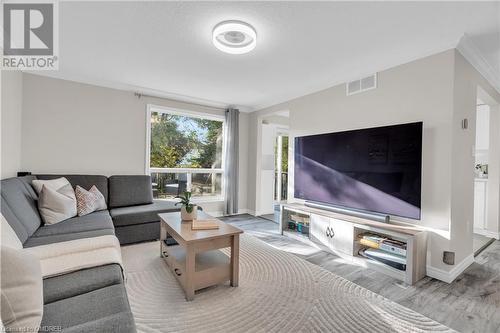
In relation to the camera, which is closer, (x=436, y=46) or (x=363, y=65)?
(x=436, y=46)

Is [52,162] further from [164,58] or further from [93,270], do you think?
[93,270]

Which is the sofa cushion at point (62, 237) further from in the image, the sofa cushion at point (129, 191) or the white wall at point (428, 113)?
the white wall at point (428, 113)

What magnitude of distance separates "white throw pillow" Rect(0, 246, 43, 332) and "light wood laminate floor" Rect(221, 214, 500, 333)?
234 cm

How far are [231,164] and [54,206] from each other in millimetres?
2923

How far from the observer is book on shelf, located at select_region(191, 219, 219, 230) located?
212cm

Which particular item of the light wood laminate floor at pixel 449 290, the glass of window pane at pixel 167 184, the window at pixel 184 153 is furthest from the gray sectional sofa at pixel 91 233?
the light wood laminate floor at pixel 449 290

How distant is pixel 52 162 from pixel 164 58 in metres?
2.26

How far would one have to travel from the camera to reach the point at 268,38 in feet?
7.32

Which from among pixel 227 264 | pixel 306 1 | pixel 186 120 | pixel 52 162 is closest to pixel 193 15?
pixel 306 1

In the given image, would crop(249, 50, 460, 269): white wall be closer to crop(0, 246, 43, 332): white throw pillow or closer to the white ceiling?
the white ceiling

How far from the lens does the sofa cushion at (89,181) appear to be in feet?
10.4

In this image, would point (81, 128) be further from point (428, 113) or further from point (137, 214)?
point (428, 113)

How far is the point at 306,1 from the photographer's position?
1714mm

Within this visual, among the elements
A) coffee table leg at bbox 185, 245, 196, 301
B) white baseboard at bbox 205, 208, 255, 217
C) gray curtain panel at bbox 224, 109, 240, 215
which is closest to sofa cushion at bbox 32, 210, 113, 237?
coffee table leg at bbox 185, 245, 196, 301
